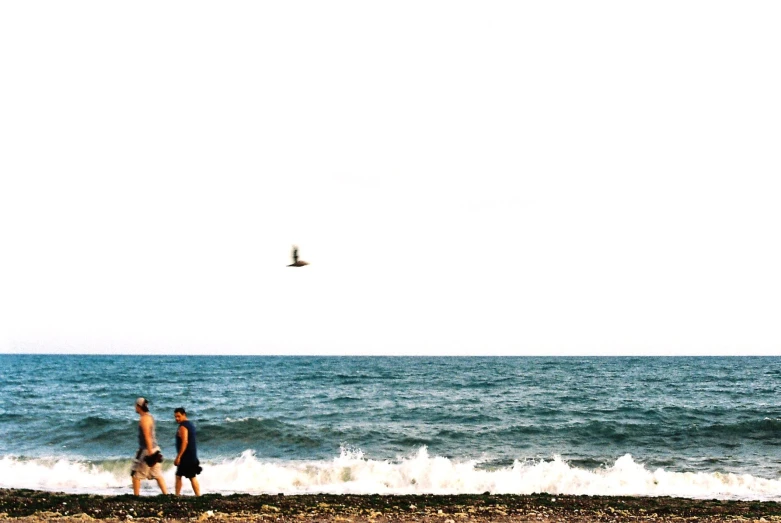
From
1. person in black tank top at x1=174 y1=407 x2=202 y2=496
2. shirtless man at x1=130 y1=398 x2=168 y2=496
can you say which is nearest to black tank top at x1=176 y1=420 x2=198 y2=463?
person in black tank top at x1=174 y1=407 x2=202 y2=496

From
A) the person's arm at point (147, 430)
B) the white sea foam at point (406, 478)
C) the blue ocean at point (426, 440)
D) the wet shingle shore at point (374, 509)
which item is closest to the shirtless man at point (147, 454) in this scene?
the person's arm at point (147, 430)

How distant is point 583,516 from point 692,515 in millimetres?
2017

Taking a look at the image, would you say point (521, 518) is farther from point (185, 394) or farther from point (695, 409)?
point (185, 394)

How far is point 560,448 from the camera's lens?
20.8 metres

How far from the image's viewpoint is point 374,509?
11.7 meters

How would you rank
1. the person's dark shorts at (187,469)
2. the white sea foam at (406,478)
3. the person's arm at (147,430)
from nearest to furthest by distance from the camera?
the person's arm at (147,430) < the person's dark shorts at (187,469) < the white sea foam at (406,478)

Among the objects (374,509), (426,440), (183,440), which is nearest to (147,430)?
(183,440)

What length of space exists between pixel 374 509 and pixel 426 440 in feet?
34.3

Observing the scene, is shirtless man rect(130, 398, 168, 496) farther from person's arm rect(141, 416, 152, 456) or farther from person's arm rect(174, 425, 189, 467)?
person's arm rect(174, 425, 189, 467)

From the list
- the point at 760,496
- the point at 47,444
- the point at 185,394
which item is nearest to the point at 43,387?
the point at 185,394

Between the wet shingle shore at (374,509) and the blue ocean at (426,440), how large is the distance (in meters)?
2.50

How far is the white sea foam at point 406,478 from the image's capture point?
1570 centimetres

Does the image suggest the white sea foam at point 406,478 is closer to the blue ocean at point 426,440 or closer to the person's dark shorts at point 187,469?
the blue ocean at point 426,440

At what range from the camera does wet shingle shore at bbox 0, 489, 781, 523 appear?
1079 centimetres
